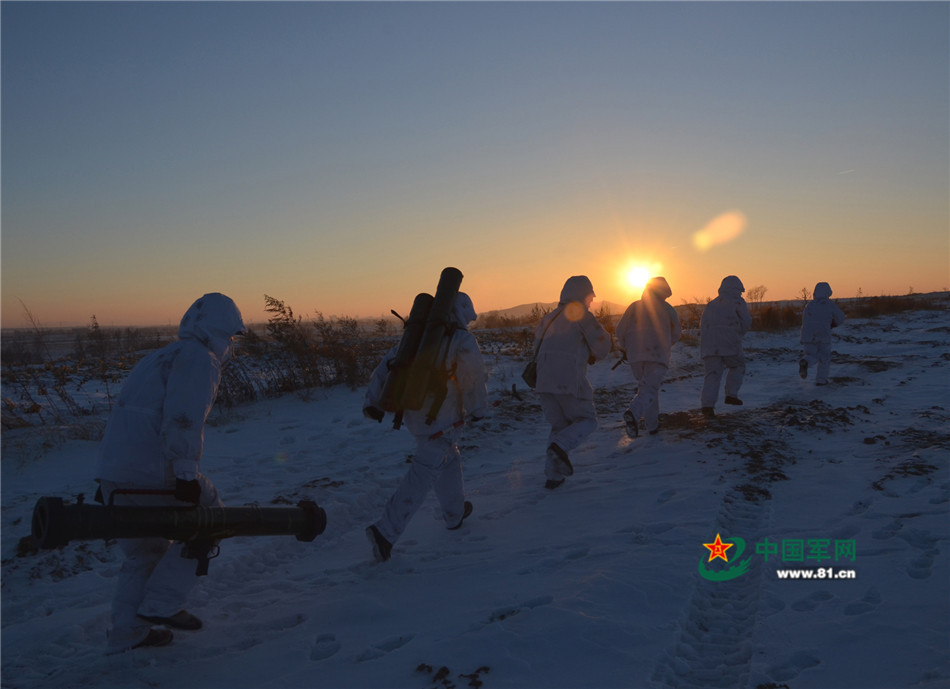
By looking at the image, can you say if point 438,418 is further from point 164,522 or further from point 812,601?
point 812,601

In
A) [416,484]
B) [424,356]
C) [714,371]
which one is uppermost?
[424,356]

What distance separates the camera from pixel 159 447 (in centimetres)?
348

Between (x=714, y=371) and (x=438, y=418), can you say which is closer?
(x=438, y=418)

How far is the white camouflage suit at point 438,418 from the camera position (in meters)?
4.82

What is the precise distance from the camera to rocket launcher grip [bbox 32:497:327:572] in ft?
9.78

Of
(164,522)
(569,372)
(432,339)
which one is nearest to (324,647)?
(164,522)

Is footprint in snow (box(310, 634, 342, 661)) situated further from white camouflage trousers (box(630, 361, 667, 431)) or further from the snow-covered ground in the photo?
white camouflage trousers (box(630, 361, 667, 431))

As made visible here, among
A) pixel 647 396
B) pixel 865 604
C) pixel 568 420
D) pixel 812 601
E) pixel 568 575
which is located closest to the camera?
pixel 865 604

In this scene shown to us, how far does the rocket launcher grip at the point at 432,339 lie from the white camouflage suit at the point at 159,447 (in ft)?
5.08

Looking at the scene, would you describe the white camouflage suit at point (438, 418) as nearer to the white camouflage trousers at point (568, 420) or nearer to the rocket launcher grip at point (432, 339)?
the rocket launcher grip at point (432, 339)

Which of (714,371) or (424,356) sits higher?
(424,356)

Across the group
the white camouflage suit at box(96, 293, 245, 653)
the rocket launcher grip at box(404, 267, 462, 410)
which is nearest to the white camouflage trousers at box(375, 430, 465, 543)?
the rocket launcher grip at box(404, 267, 462, 410)

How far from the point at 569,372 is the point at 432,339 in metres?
2.11

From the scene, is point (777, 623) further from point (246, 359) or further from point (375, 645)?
point (246, 359)
